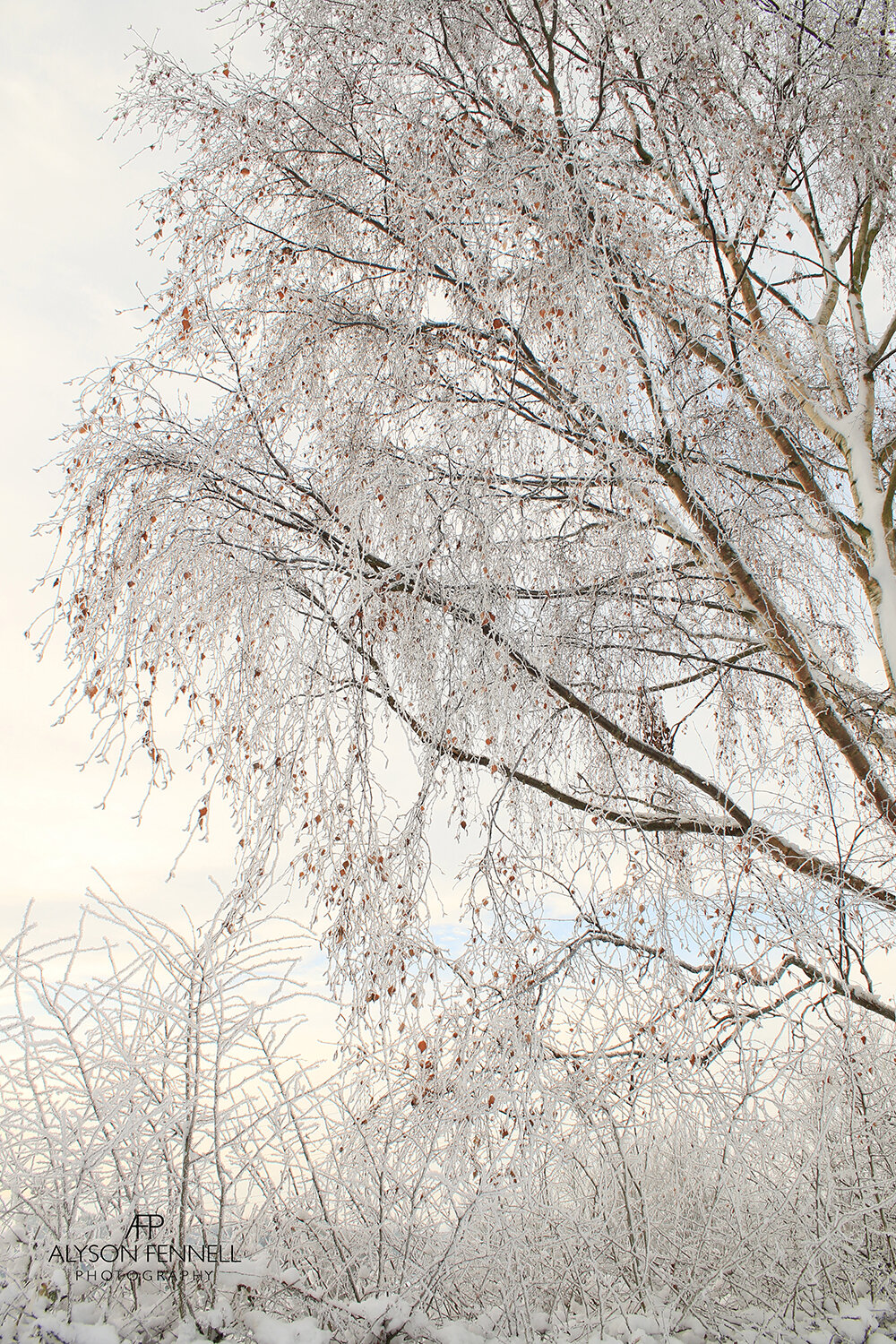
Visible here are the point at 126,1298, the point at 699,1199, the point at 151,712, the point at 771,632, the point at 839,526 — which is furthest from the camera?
the point at 839,526

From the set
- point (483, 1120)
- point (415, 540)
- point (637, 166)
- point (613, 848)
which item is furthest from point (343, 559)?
point (637, 166)

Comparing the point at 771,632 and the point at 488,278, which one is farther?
the point at 771,632

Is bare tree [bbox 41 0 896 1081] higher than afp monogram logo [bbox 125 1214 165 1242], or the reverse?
bare tree [bbox 41 0 896 1081]

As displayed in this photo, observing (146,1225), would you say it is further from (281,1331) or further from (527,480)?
(527,480)

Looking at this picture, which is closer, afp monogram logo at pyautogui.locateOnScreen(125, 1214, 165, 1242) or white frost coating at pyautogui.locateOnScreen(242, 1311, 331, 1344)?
white frost coating at pyautogui.locateOnScreen(242, 1311, 331, 1344)

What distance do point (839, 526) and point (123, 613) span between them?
12.0 ft

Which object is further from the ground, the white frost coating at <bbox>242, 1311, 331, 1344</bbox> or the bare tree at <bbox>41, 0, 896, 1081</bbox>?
the bare tree at <bbox>41, 0, 896, 1081</bbox>

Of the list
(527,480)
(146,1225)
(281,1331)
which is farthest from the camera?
(527,480)

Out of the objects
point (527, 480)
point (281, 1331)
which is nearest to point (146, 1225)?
point (281, 1331)

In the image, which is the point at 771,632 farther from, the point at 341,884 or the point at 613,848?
the point at 341,884

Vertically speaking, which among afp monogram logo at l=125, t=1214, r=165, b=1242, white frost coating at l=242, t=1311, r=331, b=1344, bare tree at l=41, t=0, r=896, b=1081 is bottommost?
white frost coating at l=242, t=1311, r=331, b=1344

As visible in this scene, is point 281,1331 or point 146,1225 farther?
point 146,1225

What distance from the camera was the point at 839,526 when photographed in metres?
4.50

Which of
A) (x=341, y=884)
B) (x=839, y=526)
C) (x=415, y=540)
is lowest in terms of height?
(x=341, y=884)
